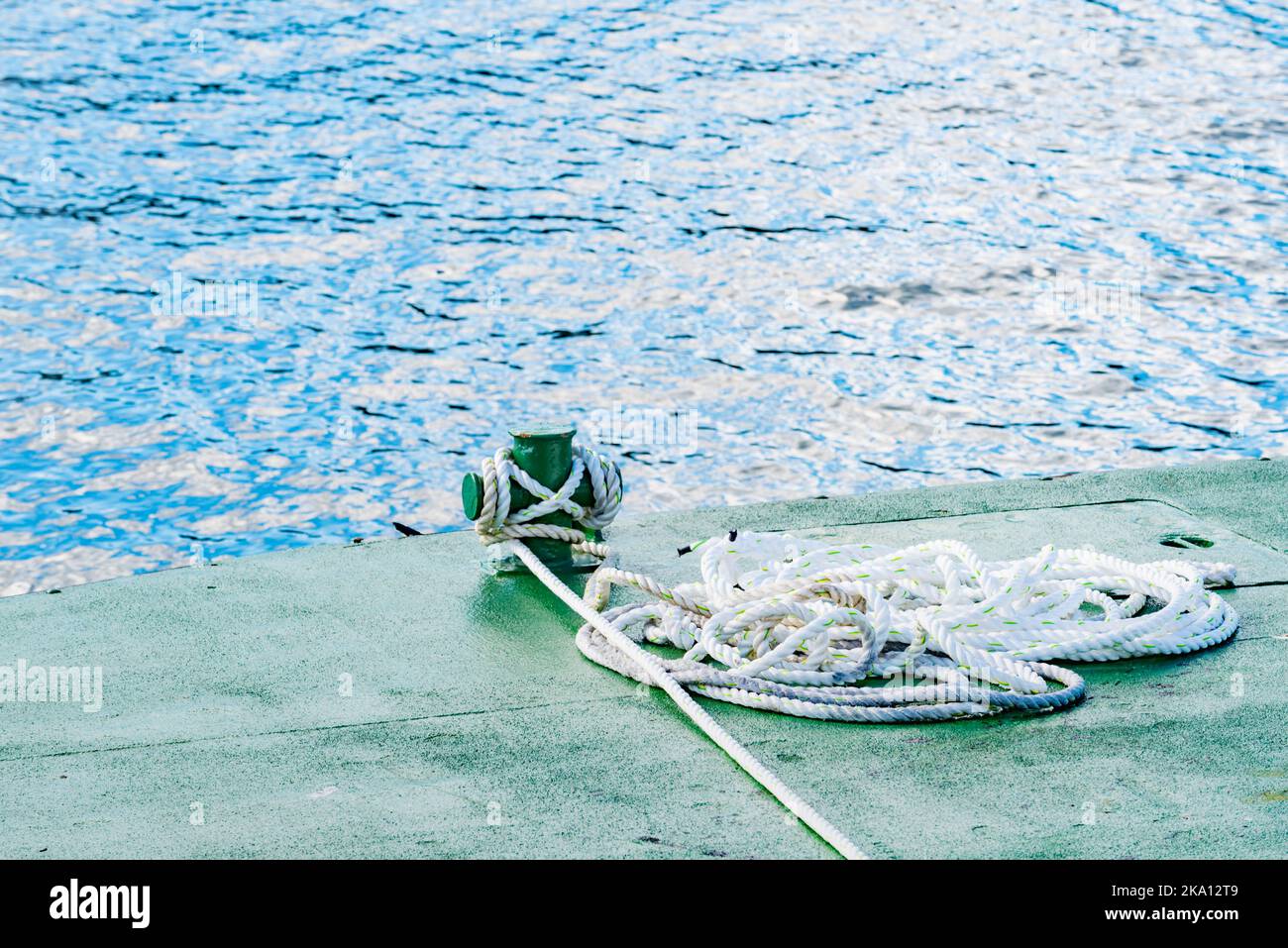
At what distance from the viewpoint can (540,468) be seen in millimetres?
3238

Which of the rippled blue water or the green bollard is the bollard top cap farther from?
Result: the rippled blue water

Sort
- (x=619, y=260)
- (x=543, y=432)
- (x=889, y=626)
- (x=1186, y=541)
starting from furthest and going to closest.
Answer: (x=619, y=260) → (x=1186, y=541) → (x=543, y=432) → (x=889, y=626)

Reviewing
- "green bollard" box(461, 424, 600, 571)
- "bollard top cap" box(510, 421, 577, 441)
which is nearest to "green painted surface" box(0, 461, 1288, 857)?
"green bollard" box(461, 424, 600, 571)

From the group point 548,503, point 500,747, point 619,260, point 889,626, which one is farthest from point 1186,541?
point 619,260

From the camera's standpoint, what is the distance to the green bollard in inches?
127

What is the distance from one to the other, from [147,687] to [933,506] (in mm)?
1995

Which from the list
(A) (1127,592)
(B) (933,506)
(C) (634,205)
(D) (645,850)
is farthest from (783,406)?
(D) (645,850)

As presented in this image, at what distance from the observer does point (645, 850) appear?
2123mm

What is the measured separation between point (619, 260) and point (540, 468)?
6.63m

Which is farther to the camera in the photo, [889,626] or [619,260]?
Answer: [619,260]

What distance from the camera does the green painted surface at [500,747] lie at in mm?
2168
